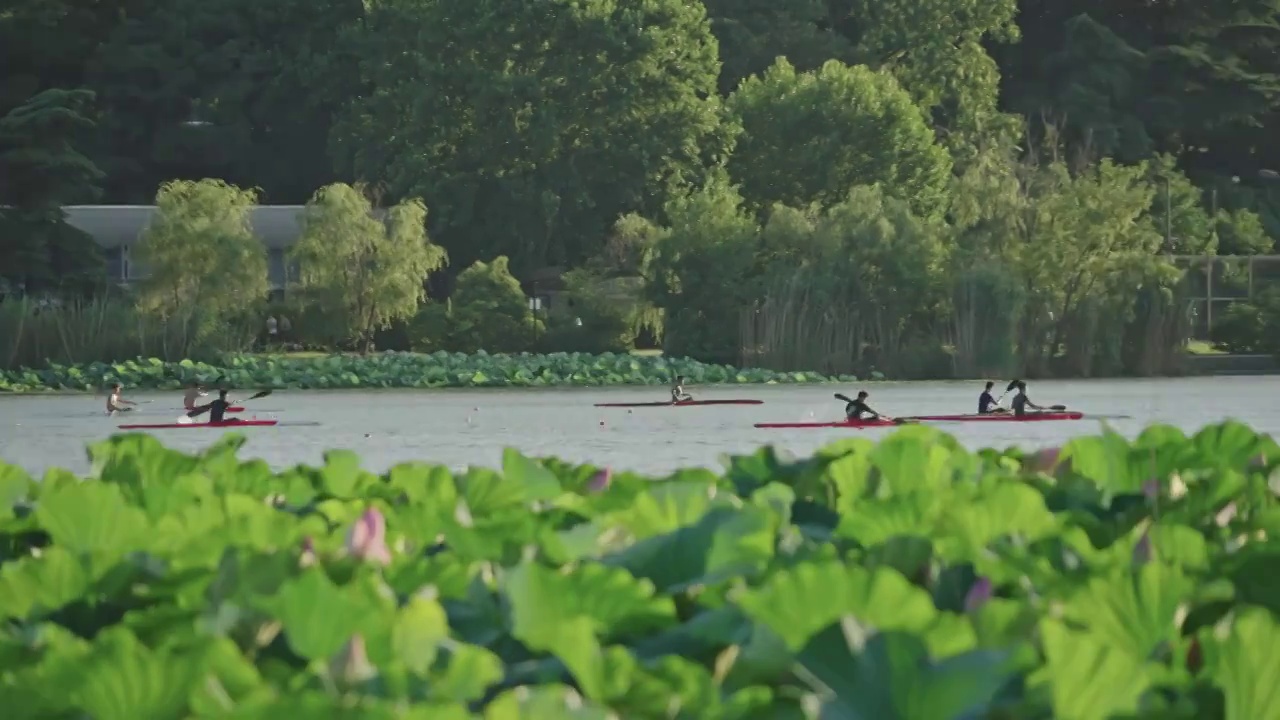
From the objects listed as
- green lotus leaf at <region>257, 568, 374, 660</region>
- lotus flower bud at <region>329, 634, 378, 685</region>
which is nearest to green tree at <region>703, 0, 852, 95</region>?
green lotus leaf at <region>257, 568, 374, 660</region>

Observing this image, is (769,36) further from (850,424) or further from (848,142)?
(850,424)

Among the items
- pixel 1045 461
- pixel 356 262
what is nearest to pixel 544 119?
pixel 356 262

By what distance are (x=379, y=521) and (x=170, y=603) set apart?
0.57m

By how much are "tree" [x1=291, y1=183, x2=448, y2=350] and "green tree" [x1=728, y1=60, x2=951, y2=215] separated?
14061 millimetres

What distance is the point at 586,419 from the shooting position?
4275 cm

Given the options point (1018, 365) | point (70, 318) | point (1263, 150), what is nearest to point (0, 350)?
point (70, 318)

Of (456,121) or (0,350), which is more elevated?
(456,121)

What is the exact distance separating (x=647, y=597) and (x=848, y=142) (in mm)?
64986

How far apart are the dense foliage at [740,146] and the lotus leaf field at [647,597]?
47.9 meters

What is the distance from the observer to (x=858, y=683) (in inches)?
144

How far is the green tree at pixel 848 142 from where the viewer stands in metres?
68.7

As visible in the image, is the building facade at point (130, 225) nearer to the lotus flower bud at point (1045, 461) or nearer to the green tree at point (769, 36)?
the green tree at point (769, 36)

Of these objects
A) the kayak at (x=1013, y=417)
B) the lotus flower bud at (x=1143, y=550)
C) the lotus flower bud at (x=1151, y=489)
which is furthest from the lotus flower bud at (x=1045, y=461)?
the kayak at (x=1013, y=417)

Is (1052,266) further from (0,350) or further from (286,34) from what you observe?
(286,34)
